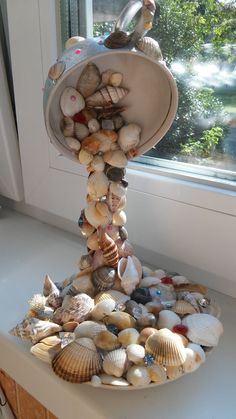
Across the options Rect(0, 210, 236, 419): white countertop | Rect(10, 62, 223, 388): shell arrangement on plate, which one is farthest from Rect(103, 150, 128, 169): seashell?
Rect(0, 210, 236, 419): white countertop

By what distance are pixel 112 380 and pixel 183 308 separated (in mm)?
107

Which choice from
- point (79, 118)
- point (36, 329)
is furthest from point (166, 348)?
point (79, 118)

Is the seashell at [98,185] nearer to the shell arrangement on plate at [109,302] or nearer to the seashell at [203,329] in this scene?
the shell arrangement on plate at [109,302]

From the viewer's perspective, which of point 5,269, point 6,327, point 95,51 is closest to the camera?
point 95,51

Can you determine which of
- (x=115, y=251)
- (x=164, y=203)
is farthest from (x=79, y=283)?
(x=164, y=203)

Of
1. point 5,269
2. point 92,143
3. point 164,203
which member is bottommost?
point 5,269

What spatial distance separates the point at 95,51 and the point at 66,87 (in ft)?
0.16

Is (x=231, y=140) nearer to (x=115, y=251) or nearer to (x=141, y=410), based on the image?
(x=115, y=251)

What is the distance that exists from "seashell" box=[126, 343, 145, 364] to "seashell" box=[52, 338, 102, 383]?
3 centimetres

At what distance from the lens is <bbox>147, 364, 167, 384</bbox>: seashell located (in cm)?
35

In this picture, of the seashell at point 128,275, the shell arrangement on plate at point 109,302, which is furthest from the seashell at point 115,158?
the seashell at point 128,275

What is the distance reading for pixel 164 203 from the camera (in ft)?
1.75

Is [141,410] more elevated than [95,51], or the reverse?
[95,51]

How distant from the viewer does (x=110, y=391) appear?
1.23ft
